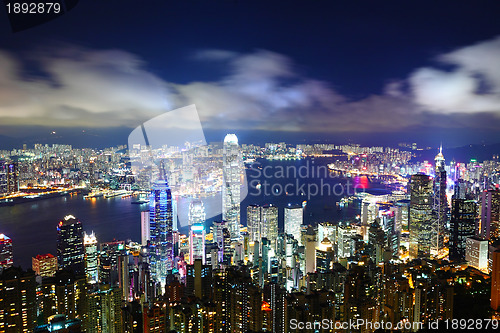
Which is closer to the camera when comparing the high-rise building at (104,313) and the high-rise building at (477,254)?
the high-rise building at (104,313)

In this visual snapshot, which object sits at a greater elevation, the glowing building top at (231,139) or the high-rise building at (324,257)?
the glowing building top at (231,139)

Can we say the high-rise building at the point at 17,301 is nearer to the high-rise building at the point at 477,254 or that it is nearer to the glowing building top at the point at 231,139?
the glowing building top at the point at 231,139

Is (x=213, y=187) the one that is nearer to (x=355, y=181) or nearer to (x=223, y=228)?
(x=223, y=228)

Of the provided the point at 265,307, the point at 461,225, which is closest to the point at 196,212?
the point at 265,307

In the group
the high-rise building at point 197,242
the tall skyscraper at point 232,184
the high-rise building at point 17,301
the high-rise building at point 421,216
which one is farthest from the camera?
the high-rise building at point 421,216

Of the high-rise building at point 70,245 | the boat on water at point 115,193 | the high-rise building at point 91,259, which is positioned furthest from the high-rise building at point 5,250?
the boat on water at point 115,193

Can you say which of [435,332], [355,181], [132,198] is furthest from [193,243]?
[355,181]
